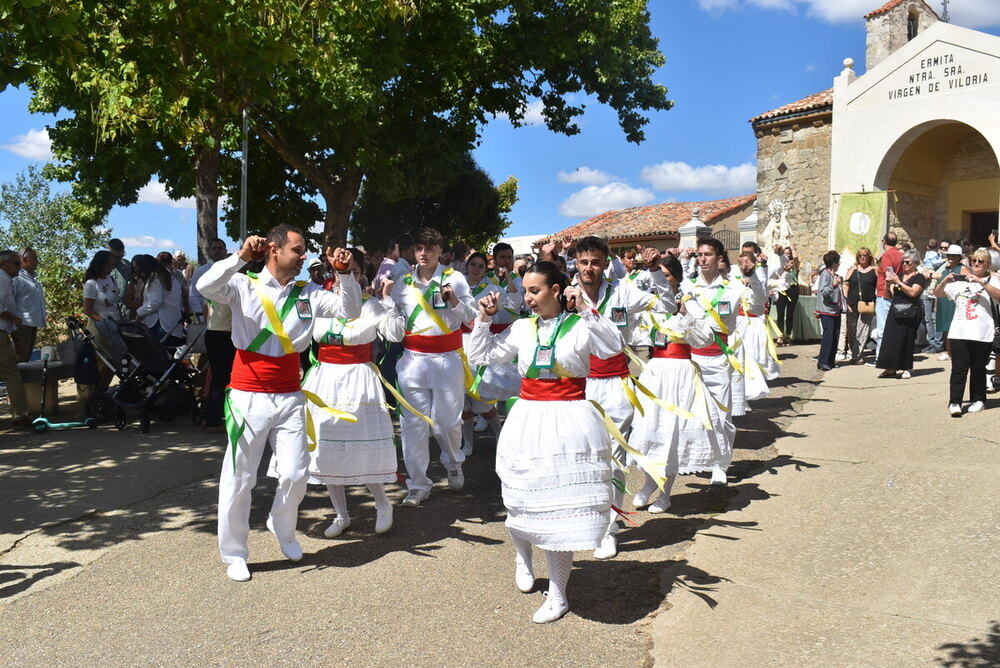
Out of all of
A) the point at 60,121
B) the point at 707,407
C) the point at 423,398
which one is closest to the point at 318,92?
the point at 60,121

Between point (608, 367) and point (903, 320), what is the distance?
8.48 meters

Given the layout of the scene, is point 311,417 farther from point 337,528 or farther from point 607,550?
point 607,550

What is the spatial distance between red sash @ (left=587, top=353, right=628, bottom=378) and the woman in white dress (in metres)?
1.06

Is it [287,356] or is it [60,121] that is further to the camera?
[60,121]

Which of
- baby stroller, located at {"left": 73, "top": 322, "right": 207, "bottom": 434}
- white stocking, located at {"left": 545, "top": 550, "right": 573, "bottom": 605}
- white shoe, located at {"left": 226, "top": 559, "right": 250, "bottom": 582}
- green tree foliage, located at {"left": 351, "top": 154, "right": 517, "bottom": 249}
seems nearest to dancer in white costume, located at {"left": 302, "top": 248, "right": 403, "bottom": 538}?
white shoe, located at {"left": 226, "top": 559, "right": 250, "bottom": 582}

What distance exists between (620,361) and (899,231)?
1951 cm

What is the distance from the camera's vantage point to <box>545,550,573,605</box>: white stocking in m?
4.28

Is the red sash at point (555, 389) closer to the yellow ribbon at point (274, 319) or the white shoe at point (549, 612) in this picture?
the white shoe at point (549, 612)

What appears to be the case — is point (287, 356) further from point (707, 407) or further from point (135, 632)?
point (707, 407)

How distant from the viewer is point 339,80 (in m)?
13.9

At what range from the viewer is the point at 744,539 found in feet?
18.1

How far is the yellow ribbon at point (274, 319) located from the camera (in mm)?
4961

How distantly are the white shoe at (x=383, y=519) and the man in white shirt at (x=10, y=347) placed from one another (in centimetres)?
578

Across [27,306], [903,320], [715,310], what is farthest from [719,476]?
[27,306]
